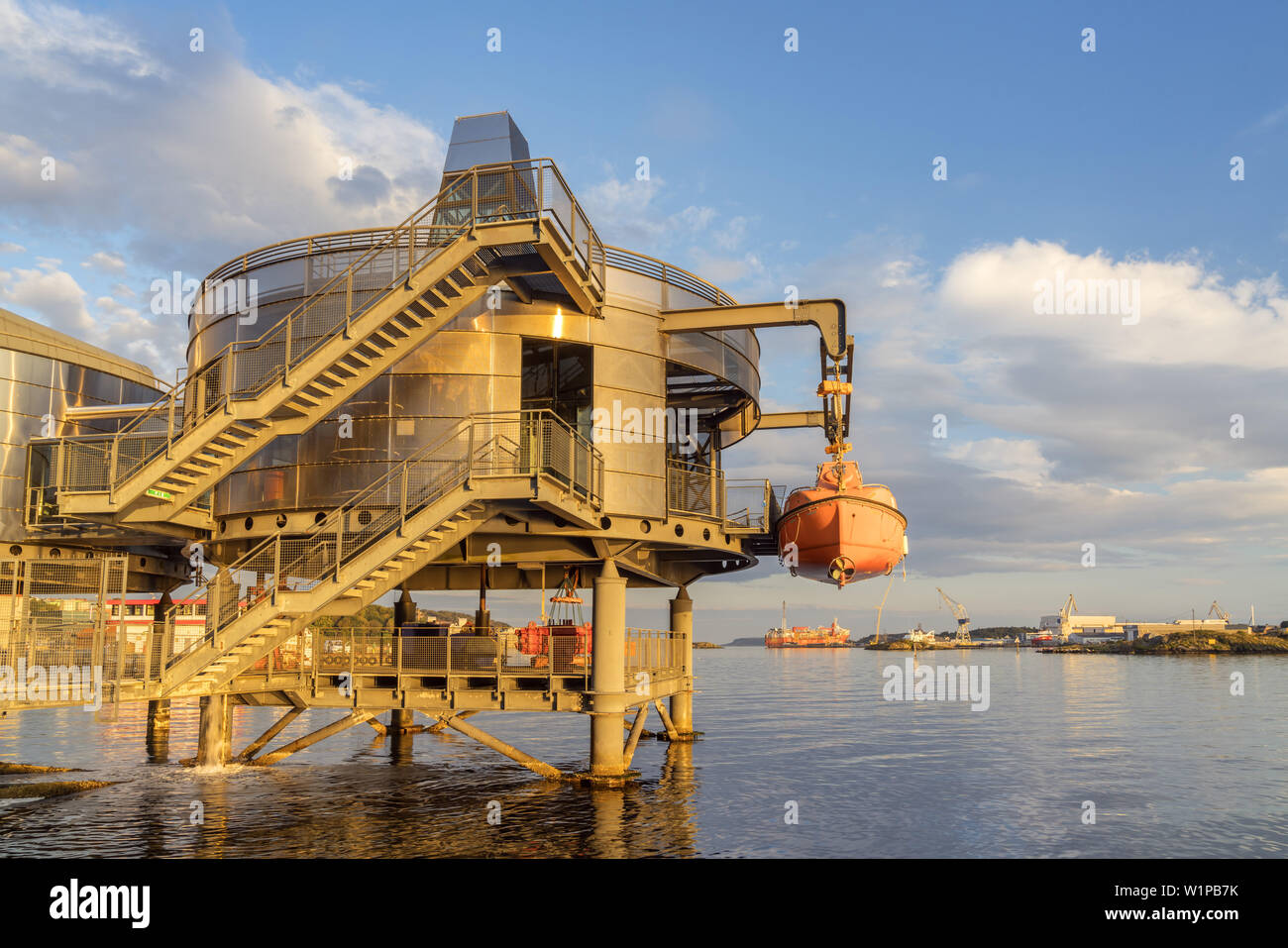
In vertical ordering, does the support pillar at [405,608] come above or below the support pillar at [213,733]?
above

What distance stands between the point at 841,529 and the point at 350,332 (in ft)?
60.6

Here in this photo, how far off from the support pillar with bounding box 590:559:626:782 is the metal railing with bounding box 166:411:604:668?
295 cm

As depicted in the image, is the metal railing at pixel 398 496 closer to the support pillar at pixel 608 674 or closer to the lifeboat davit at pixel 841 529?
the support pillar at pixel 608 674

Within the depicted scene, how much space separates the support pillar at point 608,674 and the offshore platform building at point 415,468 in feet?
0.24

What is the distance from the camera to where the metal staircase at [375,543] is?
2641cm

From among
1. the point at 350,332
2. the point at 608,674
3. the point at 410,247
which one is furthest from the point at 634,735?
the point at 410,247

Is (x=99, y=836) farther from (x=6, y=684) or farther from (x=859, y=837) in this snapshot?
(x=859, y=837)

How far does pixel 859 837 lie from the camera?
85.6ft

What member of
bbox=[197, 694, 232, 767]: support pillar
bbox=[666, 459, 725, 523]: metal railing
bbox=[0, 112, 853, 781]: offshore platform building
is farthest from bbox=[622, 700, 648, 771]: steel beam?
bbox=[197, 694, 232, 767]: support pillar

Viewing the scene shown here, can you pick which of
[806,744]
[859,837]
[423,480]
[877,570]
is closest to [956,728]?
[806,744]

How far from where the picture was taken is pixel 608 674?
29.7 metres

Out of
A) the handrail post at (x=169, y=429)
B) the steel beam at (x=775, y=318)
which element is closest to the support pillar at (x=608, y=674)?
the steel beam at (x=775, y=318)
